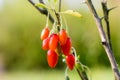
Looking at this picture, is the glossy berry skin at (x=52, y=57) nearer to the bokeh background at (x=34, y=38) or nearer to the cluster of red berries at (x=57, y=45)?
the cluster of red berries at (x=57, y=45)

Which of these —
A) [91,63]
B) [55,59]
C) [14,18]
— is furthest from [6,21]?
[55,59]

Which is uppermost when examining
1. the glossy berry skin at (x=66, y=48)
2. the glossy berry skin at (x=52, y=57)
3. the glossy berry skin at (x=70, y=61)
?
the glossy berry skin at (x=66, y=48)

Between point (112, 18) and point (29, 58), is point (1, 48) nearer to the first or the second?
point (29, 58)

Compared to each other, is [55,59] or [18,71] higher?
[55,59]

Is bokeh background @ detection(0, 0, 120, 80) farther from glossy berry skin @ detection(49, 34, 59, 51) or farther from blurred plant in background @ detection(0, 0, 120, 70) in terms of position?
glossy berry skin @ detection(49, 34, 59, 51)

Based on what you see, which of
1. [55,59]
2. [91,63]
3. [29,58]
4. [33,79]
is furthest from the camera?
[29,58]

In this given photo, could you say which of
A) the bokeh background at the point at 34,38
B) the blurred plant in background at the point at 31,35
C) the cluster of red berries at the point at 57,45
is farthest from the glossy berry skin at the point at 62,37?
the blurred plant in background at the point at 31,35

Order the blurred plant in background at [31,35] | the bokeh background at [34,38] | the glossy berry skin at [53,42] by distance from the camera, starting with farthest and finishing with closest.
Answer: the blurred plant in background at [31,35] → the bokeh background at [34,38] → the glossy berry skin at [53,42]
